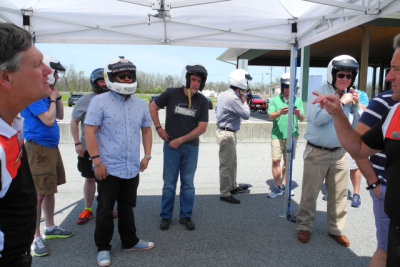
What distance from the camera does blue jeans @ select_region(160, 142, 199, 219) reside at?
3.55 metres

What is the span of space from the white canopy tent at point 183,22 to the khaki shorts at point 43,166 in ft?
5.08

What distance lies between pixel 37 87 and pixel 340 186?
10.3ft

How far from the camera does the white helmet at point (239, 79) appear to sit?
170 inches

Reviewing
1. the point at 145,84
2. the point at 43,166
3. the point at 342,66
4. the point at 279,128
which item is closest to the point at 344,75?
the point at 342,66

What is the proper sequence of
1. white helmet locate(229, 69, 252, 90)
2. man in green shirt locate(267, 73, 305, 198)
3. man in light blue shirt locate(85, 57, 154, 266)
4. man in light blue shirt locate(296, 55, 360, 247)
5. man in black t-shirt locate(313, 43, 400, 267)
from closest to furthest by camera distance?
man in black t-shirt locate(313, 43, 400, 267) < man in light blue shirt locate(85, 57, 154, 266) < man in light blue shirt locate(296, 55, 360, 247) < white helmet locate(229, 69, 252, 90) < man in green shirt locate(267, 73, 305, 198)

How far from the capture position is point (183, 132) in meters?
3.50

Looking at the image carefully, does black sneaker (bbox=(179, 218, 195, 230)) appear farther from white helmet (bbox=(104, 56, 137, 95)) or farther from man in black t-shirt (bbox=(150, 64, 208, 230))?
white helmet (bbox=(104, 56, 137, 95))

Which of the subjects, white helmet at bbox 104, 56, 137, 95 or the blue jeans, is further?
the blue jeans

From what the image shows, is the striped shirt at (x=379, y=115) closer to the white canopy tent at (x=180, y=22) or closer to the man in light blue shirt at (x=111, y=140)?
the white canopy tent at (x=180, y=22)

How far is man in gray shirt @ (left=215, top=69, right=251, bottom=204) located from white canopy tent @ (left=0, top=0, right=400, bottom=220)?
0.61 m

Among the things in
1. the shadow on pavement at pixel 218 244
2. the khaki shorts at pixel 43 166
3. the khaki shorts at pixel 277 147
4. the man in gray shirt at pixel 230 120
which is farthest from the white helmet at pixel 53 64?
the khaki shorts at pixel 277 147

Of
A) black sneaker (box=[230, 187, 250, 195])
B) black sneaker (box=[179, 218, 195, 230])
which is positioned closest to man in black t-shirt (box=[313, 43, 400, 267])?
black sneaker (box=[179, 218, 195, 230])

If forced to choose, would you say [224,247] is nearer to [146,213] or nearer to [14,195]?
[146,213]

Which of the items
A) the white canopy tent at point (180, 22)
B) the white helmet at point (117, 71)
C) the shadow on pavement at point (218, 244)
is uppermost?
the white canopy tent at point (180, 22)
